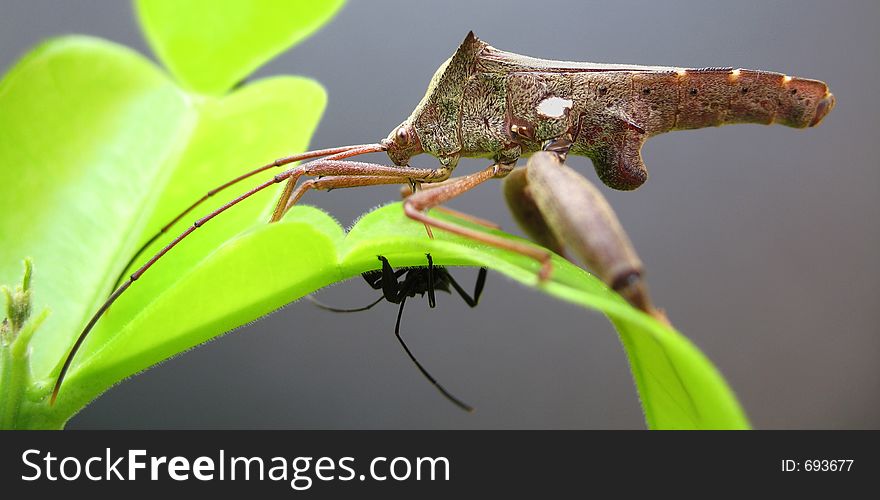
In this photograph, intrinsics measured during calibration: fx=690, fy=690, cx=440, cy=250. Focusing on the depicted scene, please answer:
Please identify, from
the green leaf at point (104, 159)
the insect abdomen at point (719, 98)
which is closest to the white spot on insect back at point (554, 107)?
the insect abdomen at point (719, 98)

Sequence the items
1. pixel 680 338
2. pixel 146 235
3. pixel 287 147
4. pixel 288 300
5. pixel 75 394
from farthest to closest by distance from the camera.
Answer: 1. pixel 287 147
2. pixel 146 235
3. pixel 288 300
4. pixel 75 394
5. pixel 680 338

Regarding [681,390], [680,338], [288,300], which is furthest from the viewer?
[288,300]

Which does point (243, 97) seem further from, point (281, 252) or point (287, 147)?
point (281, 252)

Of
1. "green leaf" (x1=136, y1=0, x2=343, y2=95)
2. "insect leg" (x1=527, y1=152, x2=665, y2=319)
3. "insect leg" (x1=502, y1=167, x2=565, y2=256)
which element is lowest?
"insect leg" (x1=527, y1=152, x2=665, y2=319)

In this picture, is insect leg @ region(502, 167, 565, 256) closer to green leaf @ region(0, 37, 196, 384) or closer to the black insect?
the black insect

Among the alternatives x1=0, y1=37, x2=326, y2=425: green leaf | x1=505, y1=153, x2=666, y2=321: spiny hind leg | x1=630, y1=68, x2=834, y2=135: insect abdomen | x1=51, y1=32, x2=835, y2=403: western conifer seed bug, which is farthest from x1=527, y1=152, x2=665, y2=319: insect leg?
x1=0, y1=37, x2=326, y2=425: green leaf
